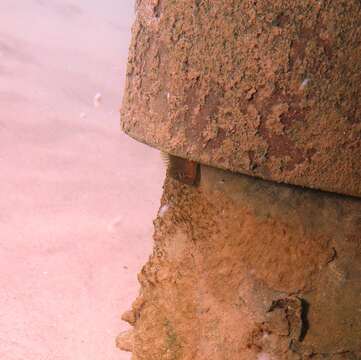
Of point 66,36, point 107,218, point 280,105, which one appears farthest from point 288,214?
point 66,36

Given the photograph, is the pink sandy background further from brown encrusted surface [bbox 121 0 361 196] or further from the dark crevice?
brown encrusted surface [bbox 121 0 361 196]

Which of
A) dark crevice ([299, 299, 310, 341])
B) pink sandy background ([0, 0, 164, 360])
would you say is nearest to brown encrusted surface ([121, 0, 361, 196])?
dark crevice ([299, 299, 310, 341])

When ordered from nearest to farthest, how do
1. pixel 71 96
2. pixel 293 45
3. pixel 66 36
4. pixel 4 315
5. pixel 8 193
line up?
pixel 293 45 < pixel 4 315 < pixel 8 193 < pixel 71 96 < pixel 66 36

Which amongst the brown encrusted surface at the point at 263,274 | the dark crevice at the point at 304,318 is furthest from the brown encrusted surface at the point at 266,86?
the dark crevice at the point at 304,318

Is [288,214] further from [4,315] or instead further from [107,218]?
[107,218]

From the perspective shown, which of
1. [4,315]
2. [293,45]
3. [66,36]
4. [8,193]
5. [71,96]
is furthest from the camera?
[66,36]

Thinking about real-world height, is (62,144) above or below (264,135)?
above
